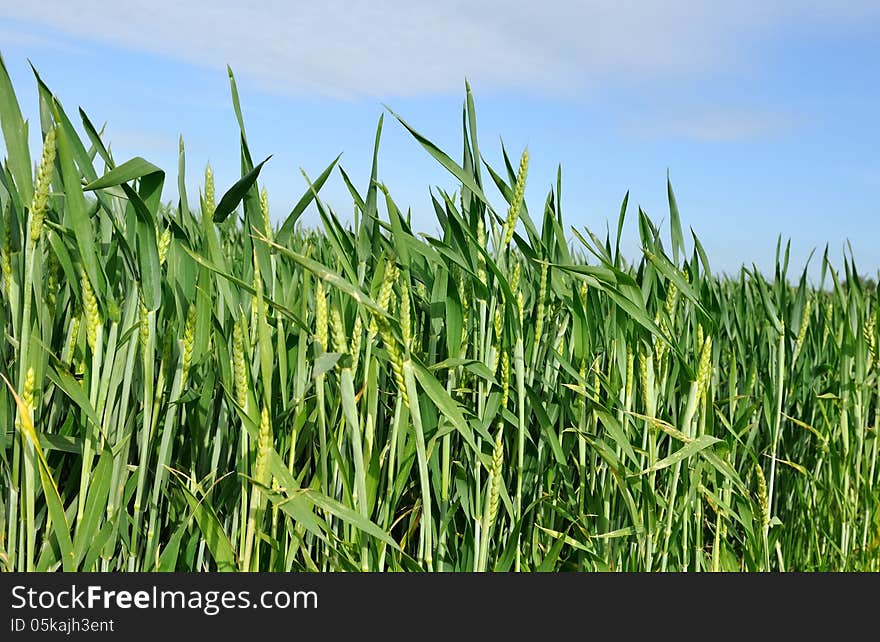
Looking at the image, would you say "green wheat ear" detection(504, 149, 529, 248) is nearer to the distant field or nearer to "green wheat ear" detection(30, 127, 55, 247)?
the distant field

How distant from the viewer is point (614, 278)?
97 cm

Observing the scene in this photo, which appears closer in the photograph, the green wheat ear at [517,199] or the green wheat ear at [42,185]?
the green wheat ear at [42,185]

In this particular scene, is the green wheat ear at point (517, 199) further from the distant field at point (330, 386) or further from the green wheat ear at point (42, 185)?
the green wheat ear at point (42, 185)

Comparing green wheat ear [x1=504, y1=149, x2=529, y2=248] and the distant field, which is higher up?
green wheat ear [x1=504, y1=149, x2=529, y2=248]

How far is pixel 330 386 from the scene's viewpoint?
99cm

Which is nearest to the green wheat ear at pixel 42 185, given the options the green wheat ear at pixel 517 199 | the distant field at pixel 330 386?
the distant field at pixel 330 386

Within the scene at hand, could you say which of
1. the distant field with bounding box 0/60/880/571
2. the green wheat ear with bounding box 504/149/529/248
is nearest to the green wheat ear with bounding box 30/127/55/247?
the distant field with bounding box 0/60/880/571

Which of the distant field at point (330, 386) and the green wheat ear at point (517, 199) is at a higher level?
the green wheat ear at point (517, 199)

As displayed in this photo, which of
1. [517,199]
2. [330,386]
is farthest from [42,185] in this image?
[517,199]

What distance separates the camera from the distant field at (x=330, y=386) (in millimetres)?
806

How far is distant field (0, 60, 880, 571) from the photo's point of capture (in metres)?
0.81

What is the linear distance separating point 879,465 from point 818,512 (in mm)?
237

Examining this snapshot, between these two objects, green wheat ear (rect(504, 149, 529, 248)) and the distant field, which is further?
green wheat ear (rect(504, 149, 529, 248))

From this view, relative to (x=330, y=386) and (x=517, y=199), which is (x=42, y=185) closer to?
(x=330, y=386)
